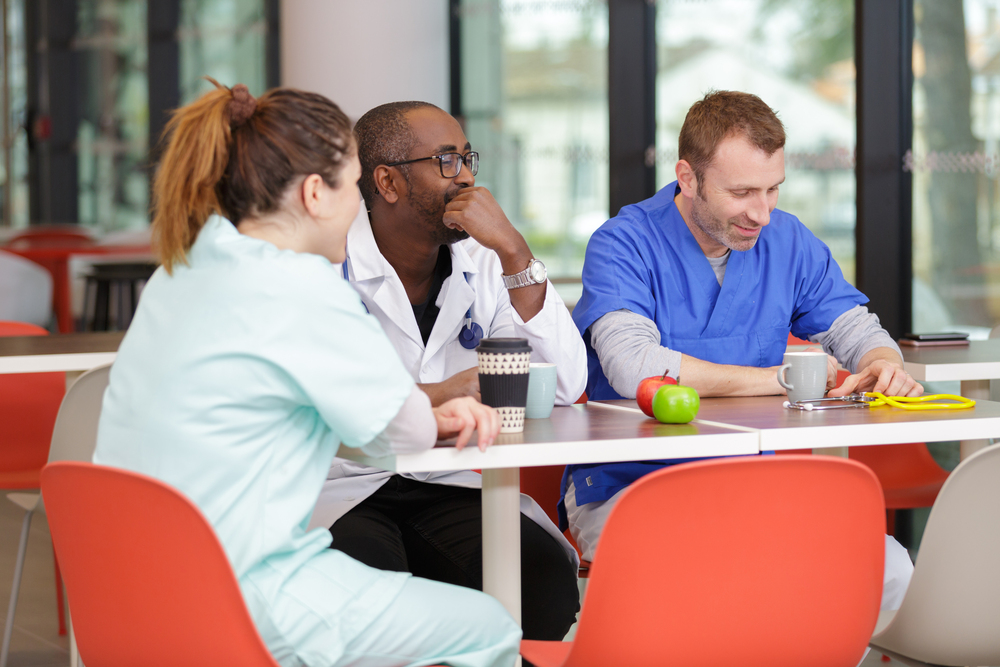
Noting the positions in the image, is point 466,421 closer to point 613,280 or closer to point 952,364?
point 613,280

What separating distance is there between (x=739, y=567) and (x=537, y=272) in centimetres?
82

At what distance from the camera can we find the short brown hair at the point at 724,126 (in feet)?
6.81

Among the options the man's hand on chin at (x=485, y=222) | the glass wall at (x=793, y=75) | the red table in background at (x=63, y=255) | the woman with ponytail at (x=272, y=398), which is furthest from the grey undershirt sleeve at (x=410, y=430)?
the red table in background at (x=63, y=255)

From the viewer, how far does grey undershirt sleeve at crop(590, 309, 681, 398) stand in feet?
6.24

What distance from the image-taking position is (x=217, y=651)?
3.88ft

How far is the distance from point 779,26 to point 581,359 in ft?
9.13

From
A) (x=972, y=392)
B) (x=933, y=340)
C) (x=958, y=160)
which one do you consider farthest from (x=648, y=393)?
(x=958, y=160)

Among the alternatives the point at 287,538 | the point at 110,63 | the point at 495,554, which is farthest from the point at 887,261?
the point at 110,63

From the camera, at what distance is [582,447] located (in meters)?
1.38

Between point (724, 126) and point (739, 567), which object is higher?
point (724, 126)

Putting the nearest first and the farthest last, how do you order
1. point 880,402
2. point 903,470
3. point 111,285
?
point 880,402 → point 903,470 → point 111,285

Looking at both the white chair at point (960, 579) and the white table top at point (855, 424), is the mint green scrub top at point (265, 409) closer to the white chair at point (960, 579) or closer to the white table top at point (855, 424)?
the white table top at point (855, 424)

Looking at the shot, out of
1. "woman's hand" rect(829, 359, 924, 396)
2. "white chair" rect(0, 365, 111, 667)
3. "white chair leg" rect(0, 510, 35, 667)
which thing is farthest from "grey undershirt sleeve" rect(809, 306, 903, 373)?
"white chair leg" rect(0, 510, 35, 667)

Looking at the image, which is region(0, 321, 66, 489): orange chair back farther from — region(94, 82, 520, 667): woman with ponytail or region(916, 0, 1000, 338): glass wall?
region(916, 0, 1000, 338): glass wall
